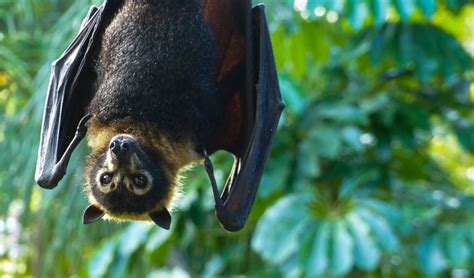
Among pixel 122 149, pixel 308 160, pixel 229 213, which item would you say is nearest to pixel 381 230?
pixel 308 160

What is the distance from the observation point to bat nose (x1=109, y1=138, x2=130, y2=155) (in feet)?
12.3

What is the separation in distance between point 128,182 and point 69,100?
0.51 m

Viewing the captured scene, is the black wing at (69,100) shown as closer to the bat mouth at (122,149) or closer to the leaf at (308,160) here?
the bat mouth at (122,149)

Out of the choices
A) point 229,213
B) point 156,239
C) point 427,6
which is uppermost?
point 229,213

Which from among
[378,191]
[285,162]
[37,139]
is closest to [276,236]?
[285,162]

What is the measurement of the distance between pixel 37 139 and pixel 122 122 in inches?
96.2

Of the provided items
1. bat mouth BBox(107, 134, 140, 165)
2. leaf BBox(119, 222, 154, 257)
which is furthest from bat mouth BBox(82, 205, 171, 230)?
leaf BBox(119, 222, 154, 257)

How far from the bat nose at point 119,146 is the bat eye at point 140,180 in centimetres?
16

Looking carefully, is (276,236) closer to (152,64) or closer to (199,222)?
(199,222)

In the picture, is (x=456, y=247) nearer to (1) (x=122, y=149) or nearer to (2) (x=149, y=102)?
(2) (x=149, y=102)

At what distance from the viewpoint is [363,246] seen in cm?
580

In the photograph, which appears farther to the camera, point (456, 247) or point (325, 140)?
point (325, 140)

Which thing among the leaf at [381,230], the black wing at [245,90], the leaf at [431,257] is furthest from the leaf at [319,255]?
the black wing at [245,90]

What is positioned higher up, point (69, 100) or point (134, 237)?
point (69, 100)
